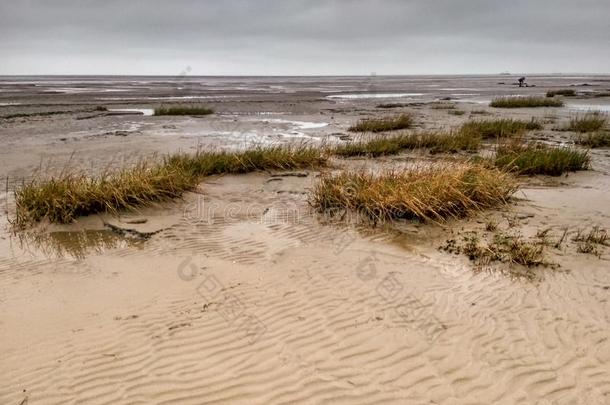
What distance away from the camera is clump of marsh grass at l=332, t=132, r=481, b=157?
37.6 ft

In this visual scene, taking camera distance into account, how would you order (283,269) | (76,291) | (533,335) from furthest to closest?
(283,269) → (76,291) → (533,335)

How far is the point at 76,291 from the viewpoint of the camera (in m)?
4.65

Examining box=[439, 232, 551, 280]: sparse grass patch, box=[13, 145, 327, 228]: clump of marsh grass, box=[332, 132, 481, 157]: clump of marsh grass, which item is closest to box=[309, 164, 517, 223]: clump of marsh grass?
box=[439, 232, 551, 280]: sparse grass patch

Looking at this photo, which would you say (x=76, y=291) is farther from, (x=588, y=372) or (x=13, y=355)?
(x=588, y=372)

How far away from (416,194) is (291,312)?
327 cm

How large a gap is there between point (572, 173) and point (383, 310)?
728 centimetres

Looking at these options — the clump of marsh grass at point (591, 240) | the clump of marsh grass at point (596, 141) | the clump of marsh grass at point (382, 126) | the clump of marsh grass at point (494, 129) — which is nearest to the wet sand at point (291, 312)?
the clump of marsh grass at point (591, 240)

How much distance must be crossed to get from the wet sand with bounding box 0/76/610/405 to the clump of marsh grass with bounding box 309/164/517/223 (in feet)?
0.81

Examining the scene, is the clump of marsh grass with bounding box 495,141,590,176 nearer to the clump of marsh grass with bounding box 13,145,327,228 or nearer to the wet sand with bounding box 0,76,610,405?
the wet sand with bounding box 0,76,610,405

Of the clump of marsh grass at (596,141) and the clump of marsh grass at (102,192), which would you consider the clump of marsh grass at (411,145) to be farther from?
the clump of marsh grass at (102,192)

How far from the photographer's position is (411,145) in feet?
40.3

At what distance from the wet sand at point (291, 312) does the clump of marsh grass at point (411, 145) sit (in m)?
4.41

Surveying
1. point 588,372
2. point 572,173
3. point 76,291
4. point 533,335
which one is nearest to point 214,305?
point 76,291

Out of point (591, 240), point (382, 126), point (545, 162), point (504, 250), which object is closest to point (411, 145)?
point (545, 162)
